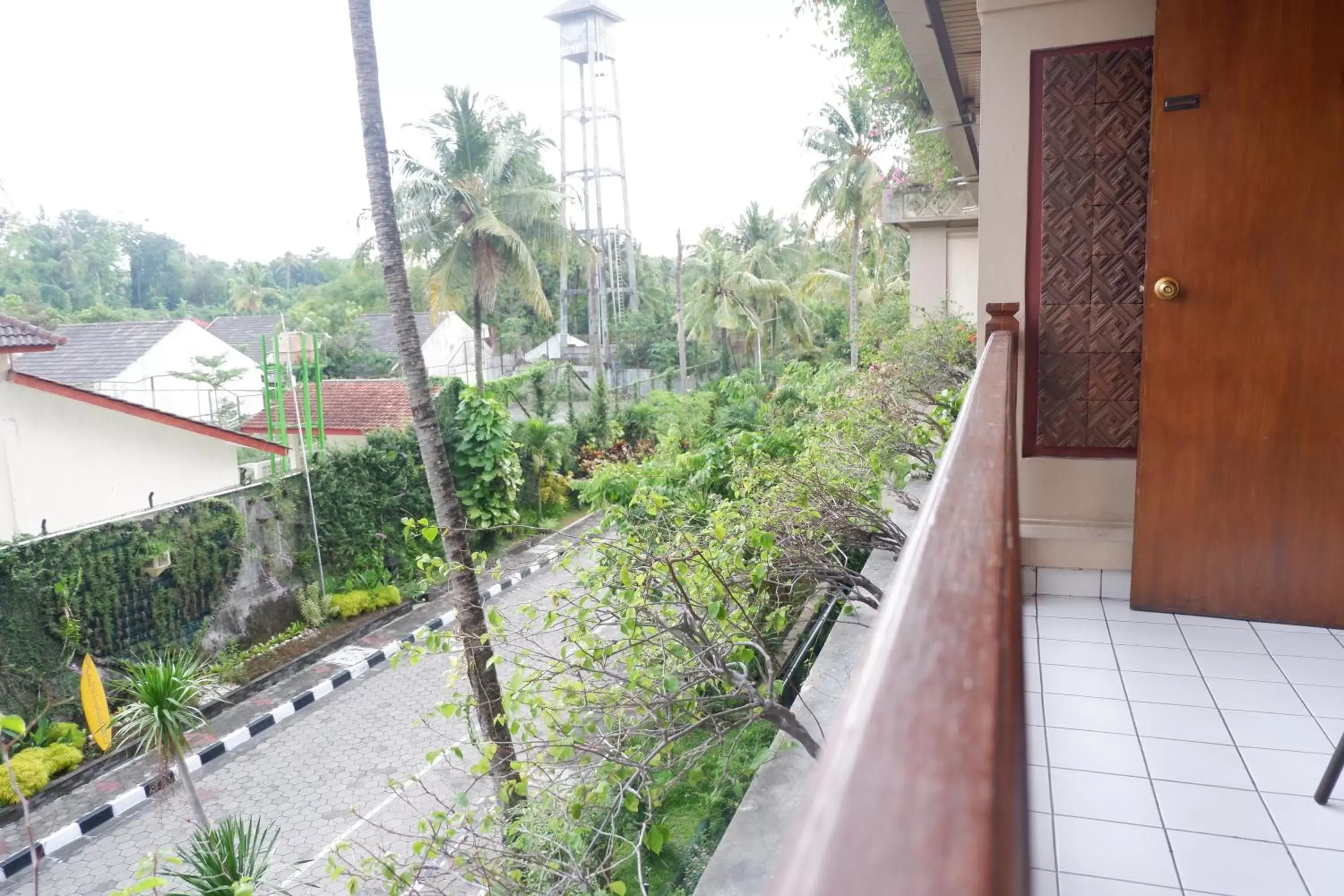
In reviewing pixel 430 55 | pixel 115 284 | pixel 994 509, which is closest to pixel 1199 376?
pixel 994 509

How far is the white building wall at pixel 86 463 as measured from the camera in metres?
9.56

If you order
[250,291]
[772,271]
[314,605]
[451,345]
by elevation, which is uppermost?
[250,291]

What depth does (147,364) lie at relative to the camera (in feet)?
66.6

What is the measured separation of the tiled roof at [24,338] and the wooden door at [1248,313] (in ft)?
31.9

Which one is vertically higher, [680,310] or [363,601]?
[680,310]

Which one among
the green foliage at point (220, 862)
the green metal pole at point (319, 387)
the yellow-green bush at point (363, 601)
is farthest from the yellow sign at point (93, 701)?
the green foliage at point (220, 862)

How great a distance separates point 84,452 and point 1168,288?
10.9m

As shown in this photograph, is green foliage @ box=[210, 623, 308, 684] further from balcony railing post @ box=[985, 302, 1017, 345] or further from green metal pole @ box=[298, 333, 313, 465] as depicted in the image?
balcony railing post @ box=[985, 302, 1017, 345]

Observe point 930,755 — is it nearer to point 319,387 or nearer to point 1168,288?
point 1168,288

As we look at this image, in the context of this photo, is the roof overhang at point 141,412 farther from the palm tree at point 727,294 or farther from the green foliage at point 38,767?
the palm tree at point 727,294

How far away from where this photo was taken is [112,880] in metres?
6.24

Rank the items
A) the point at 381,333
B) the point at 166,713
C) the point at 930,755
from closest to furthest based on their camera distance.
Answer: the point at 930,755, the point at 166,713, the point at 381,333

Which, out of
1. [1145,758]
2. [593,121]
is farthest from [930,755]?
[593,121]

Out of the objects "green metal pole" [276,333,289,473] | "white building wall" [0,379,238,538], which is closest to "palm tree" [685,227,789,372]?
"green metal pole" [276,333,289,473]
